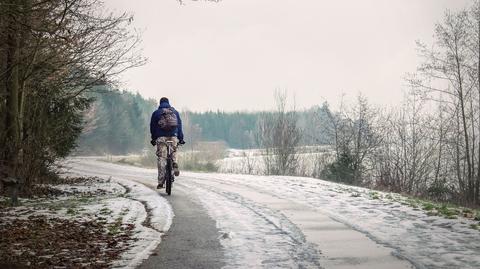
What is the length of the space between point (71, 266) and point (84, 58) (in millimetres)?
9165

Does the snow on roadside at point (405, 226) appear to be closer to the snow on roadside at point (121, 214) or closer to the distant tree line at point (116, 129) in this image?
the snow on roadside at point (121, 214)

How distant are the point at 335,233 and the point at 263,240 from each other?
1.28m

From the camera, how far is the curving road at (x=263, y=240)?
5.23 metres

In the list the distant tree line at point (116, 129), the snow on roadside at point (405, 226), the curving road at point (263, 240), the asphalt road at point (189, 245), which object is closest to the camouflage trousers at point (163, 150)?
the curving road at point (263, 240)

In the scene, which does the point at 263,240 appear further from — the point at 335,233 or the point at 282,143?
the point at 282,143

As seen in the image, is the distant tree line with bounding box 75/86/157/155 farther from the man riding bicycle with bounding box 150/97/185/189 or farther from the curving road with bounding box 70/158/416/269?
the curving road with bounding box 70/158/416/269

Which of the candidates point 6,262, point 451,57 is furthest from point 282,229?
point 451,57

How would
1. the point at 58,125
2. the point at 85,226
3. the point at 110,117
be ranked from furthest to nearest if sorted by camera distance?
the point at 110,117 < the point at 58,125 < the point at 85,226

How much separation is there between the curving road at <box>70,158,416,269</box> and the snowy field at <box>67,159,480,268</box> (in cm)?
1

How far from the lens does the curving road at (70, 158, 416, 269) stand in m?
5.23

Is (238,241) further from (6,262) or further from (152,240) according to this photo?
(6,262)

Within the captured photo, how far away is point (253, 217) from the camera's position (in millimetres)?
8109

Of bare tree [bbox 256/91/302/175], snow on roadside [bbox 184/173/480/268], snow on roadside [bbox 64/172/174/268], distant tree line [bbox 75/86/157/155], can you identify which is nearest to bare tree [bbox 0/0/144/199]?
snow on roadside [bbox 64/172/174/268]

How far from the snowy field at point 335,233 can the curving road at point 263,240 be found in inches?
0.4
